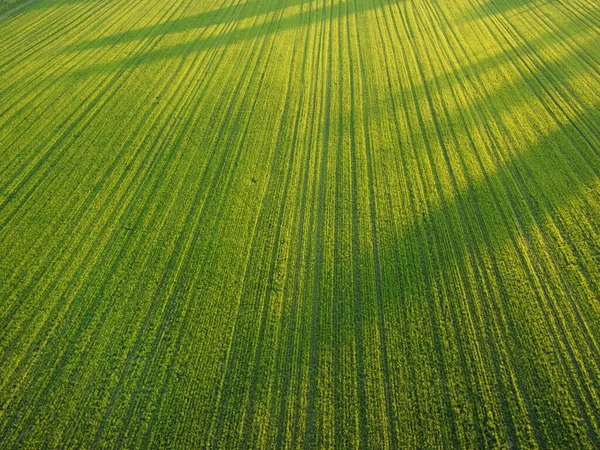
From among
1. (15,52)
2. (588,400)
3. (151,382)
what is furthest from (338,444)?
(15,52)

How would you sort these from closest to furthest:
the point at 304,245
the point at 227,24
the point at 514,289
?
the point at 514,289 < the point at 304,245 < the point at 227,24

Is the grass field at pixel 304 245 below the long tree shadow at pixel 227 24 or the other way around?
below

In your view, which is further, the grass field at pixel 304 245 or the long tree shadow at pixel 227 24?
the long tree shadow at pixel 227 24

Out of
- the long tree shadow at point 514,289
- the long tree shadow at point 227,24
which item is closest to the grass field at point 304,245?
the long tree shadow at point 514,289

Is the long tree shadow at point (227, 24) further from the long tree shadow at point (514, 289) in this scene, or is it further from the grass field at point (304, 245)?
the long tree shadow at point (514, 289)

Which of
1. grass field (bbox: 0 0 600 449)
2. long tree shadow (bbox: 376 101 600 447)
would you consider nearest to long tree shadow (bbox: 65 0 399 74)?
grass field (bbox: 0 0 600 449)

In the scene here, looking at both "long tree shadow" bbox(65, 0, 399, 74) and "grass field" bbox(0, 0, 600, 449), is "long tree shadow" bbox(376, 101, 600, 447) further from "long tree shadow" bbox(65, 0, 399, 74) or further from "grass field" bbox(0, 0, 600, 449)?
"long tree shadow" bbox(65, 0, 399, 74)

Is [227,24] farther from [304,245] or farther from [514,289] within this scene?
[514,289]

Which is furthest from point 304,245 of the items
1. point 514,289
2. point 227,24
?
point 227,24
